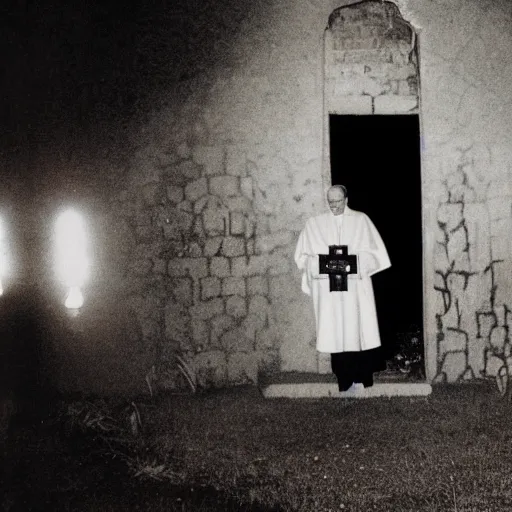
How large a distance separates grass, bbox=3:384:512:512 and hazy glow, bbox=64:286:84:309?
0.99 metres

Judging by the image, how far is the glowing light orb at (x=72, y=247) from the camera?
5477 mm

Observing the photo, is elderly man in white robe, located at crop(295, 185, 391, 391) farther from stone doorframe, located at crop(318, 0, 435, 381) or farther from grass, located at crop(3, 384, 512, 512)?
stone doorframe, located at crop(318, 0, 435, 381)

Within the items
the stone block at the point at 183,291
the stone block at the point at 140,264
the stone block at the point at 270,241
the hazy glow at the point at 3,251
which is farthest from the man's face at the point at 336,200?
the hazy glow at the point at 3,251

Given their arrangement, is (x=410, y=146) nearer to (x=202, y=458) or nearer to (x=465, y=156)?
(x=465, y=156)

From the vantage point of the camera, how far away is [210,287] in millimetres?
5488

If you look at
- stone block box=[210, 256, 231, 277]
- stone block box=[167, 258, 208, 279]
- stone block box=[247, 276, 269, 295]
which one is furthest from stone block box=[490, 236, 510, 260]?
stone block box=[167, 258, 208, 279]

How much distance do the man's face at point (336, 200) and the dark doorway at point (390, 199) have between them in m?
1.43

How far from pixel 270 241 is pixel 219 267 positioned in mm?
641

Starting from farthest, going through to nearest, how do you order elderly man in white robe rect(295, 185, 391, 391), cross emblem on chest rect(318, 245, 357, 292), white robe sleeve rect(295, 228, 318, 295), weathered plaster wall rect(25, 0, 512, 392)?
weathered plaster wall rect(25, 0, 512, 392), white robe sleeve rect(295, 228, 318, 295), elderly man in white robe rect(295, 185, 391, 391), cross emblem on chest rect(318, 245, 357, 292)

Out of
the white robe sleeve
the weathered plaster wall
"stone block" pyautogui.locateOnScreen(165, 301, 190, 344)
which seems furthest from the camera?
"stone block" pyautogui.locateOnScreen(165, 301, 190, 344)

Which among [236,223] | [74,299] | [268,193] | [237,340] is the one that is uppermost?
[268,193]

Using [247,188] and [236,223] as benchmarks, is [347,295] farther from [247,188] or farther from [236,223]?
[247,188]

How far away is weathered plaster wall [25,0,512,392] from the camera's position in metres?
5.39

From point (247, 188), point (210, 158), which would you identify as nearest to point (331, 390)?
point (247, 188)
